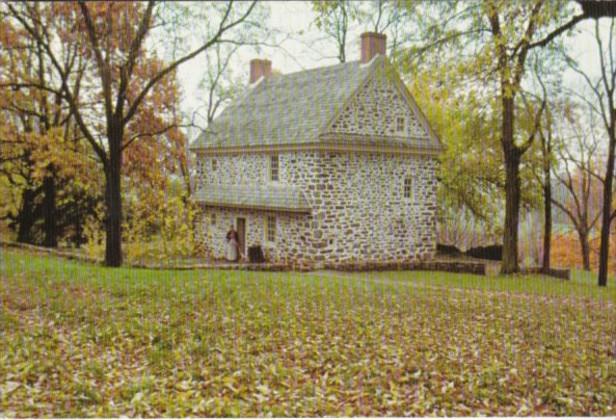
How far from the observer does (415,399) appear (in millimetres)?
5332

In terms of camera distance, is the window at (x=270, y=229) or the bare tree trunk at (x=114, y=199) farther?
the window at (x=270, y=229)

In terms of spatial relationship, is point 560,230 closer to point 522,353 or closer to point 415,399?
point 522,353

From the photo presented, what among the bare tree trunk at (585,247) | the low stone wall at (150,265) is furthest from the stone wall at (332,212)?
the bare tree trunk at (585,247)

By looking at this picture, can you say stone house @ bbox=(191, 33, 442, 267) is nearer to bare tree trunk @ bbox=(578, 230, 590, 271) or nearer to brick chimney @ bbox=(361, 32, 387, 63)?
brick chimney @ bbox=(361, 32, 387, 63)

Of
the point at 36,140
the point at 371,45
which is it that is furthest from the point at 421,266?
the point at 36,140

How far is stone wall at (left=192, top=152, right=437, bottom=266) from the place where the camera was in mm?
14109

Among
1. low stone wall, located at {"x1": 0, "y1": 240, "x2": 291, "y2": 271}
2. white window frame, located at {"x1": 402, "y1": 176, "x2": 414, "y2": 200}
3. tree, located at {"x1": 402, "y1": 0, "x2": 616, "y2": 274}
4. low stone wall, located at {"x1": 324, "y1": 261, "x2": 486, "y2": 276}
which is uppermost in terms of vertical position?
tree, located at {"x1": 402, "y1": 0, "x2": 616, "y2": 274}

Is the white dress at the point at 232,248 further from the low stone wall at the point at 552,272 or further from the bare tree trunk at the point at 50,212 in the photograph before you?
the low stone wall at the point at 552,272

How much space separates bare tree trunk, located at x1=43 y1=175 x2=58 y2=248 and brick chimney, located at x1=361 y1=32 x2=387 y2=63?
280 inches

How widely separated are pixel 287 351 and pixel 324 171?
27.2 ft

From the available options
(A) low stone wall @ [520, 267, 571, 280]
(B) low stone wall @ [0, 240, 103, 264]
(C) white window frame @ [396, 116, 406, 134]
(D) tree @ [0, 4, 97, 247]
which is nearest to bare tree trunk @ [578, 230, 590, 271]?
(A) low stone wall @ [520, 267, 571, 280]

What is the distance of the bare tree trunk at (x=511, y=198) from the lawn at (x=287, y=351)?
4.70 m

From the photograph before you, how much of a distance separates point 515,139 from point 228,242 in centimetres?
684

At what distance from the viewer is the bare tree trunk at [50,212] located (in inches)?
516
